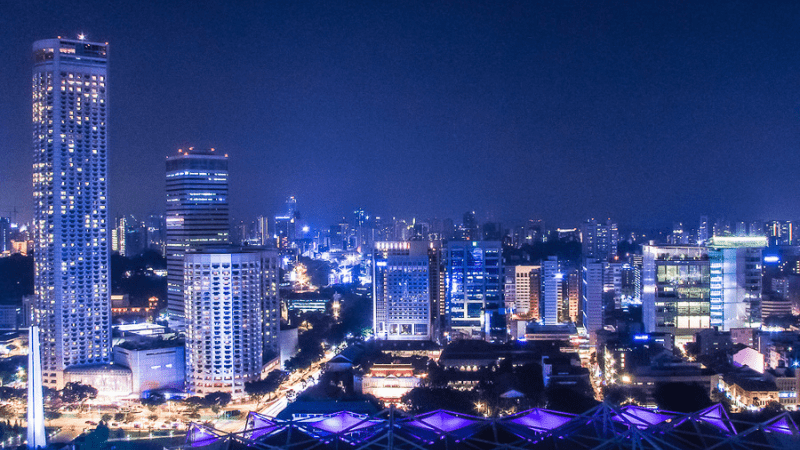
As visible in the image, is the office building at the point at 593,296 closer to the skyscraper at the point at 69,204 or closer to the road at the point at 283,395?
the road at the point at 283,395

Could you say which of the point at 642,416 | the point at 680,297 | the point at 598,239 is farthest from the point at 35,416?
the point at 598,239

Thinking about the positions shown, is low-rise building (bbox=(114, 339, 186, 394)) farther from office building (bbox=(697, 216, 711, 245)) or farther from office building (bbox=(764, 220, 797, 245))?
office building (bbox=(764, 220, 797, 245))

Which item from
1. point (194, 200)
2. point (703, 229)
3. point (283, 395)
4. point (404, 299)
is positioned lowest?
point (283, 395)

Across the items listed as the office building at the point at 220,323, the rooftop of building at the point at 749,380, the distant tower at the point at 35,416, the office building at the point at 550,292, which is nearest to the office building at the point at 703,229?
the office building at the point at 550,292

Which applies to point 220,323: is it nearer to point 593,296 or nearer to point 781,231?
point 593,296

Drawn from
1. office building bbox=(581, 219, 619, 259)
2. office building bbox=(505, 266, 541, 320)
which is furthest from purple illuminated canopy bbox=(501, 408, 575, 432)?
office building bbox=(581, 219, 619, 259)

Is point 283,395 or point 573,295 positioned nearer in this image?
point 283,395

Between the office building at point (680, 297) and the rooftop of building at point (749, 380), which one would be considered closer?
the rooftop of building at point (749, 380)
